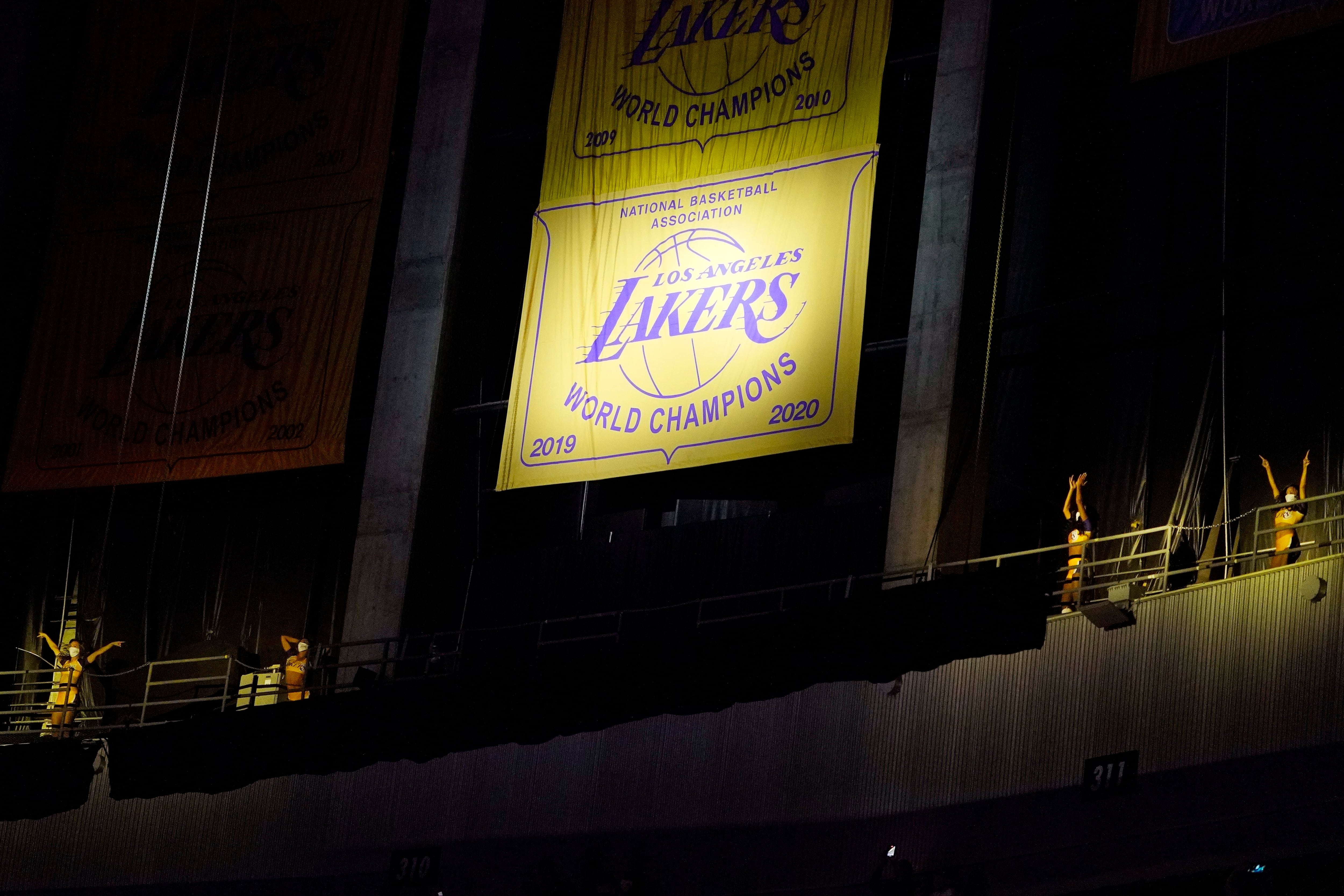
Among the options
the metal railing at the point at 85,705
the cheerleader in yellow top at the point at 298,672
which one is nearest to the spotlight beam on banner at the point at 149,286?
the metal railing at the point at 85,705

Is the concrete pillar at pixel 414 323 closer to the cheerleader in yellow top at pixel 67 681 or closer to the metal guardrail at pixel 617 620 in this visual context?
the metal guardrail at pixel 617 620

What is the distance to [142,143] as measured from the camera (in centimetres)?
2169

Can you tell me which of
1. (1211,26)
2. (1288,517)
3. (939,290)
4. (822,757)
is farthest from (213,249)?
(1288,517)

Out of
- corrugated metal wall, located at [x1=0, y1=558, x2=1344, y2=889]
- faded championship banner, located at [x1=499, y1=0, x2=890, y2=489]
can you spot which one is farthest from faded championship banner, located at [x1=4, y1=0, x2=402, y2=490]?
corrugated metal wall, located at [x1=0, y1=558, x2=1344, y2=889]

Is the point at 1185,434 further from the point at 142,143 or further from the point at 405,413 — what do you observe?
the point at 142,143

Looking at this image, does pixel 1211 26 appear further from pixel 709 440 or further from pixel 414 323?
pixel 414 323

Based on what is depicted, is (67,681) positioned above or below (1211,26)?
below

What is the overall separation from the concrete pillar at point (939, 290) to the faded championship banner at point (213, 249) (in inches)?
229

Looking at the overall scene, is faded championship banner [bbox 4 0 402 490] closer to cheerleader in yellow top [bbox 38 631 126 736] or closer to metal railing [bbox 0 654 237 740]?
cheerleader in yellow top [bbox 38 631 126 736]

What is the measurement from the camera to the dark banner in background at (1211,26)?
14562mm

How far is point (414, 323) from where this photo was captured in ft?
66.7

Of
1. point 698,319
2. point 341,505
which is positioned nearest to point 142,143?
point 341,505

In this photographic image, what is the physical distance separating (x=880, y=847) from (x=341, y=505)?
9402 millimetres

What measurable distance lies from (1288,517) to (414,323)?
9507mm
